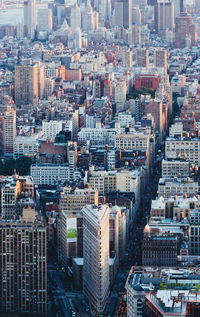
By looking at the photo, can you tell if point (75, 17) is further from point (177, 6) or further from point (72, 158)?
point (72, 158)

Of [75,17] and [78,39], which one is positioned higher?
[75,17]

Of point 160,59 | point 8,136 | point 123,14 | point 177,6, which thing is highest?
point 177,6

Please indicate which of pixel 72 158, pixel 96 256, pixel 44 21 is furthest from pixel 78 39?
pixel 96 256

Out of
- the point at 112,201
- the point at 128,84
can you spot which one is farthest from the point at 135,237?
the point at 128,84

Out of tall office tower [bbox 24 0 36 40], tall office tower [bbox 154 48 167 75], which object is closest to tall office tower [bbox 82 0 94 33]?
tall office tower [bbox 24 0 36 40]

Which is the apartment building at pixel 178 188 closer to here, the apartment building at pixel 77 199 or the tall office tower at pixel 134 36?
the apartment building at pixel 77 199

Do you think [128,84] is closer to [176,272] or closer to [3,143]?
[3,143]

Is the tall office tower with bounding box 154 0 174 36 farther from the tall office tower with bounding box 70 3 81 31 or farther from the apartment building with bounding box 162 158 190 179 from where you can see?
the apartment building with bounding box 162 158 190 179

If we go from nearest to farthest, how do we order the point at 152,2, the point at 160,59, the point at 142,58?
1. the point at 160,59
2. the point at 142,58
3. the point at 152,2
